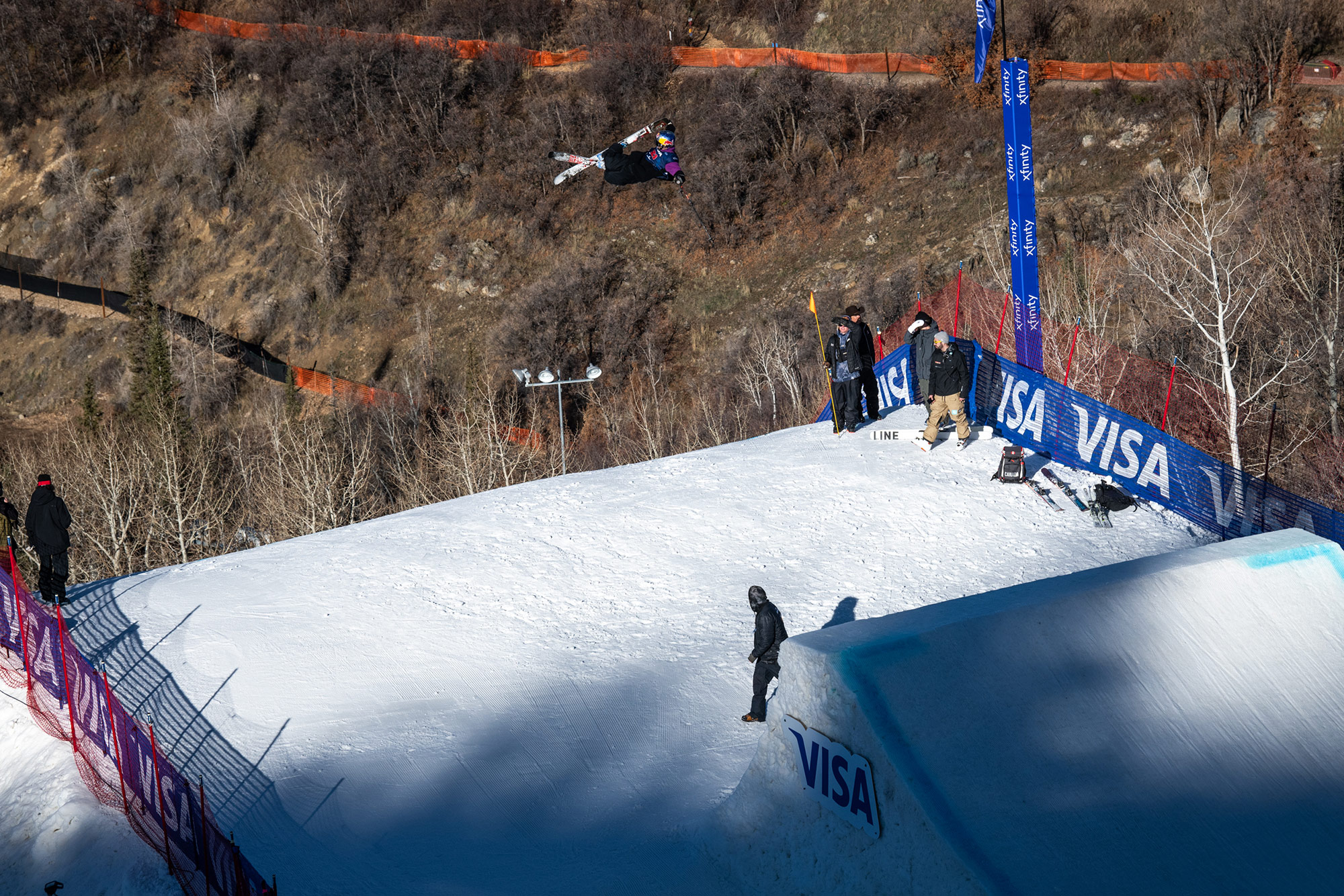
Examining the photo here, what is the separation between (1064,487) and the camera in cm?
1233

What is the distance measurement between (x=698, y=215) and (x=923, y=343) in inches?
1337

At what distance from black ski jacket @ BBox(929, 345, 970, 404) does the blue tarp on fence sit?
102 cm

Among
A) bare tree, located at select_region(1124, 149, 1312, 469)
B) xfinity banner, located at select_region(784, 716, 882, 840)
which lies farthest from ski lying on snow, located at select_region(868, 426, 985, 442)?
bare tree, located at select_region(1124, 149, 1312, 469)

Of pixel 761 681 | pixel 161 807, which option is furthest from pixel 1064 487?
pixel 161 807

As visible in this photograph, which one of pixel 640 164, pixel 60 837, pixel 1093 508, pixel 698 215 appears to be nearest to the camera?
pixel 60 837

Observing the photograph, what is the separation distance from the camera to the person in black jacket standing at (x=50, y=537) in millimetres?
10461

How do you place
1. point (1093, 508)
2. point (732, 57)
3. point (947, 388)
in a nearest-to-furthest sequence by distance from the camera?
point (1093, 508) < point (947, 388) < point (732, 57)

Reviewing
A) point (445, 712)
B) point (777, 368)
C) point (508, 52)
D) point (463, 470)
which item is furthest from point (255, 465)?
point (445, 712)

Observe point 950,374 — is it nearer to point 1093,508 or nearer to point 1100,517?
point 1093,508

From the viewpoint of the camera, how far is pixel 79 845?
297 inches

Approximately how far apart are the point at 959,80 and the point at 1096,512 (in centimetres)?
3838

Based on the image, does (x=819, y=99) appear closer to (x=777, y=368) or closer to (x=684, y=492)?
(x=777, y=368)

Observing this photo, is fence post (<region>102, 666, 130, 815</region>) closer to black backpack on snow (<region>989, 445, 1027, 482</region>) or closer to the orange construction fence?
black backpack on snow (<region>989, 445, 1027, 482</region>)

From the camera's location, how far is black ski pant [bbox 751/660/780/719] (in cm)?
809
